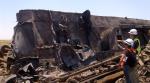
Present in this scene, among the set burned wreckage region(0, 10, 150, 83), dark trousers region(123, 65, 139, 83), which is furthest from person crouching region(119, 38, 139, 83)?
burned wreckage region(0, 10, 150, 83)

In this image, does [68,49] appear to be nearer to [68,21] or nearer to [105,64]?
[68,21]

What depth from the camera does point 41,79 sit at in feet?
42.6

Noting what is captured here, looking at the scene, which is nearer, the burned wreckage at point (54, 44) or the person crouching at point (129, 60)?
the person crouching at point (129, 60)

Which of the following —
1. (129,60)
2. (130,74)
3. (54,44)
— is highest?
(129,60)

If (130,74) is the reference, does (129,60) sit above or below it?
above

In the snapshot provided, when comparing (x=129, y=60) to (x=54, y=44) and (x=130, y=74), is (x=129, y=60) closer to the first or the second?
(x=130, y=74)

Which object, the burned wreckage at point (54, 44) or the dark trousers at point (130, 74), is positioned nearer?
the dark trousers at point (130, 74)

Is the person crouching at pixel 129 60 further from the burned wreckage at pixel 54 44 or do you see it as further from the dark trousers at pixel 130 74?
the burned wreckage at pixel 54 44

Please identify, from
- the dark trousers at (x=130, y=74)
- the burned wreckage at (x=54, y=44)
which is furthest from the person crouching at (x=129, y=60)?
the burned wreckage at (x=54, y=44)

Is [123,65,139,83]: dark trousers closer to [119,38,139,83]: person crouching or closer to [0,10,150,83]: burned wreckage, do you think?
[119,38,139,83]: person crouching

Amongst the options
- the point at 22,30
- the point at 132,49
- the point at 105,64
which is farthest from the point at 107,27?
the point at 132,49

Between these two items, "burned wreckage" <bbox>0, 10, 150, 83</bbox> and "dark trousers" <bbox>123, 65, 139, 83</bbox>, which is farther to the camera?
"burned wreckage" <bbox>0, 10, 150, 83</bbox>

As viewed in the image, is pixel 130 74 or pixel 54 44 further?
pixel 54 44

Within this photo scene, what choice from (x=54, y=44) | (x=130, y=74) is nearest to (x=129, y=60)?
(x=130, y=74)
